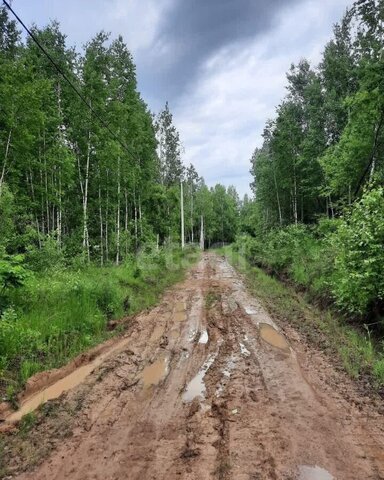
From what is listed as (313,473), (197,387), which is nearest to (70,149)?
(197,387)

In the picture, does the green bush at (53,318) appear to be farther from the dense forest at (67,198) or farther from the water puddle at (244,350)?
the water puddle at (244,350)

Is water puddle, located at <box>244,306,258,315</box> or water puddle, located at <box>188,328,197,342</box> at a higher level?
water puddle, located at <box>244,306,258,315</box>

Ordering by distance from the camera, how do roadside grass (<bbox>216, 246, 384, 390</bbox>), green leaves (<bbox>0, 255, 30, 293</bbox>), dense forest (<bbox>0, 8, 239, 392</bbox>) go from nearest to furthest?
roadside grass (<bbox>216, 246, 384, 390</bbox>) → green leaves (<bbox>0, 255, 30, 293</bbox>) → dense forest (<bbox>0, 8, 239, 392</bbox>)

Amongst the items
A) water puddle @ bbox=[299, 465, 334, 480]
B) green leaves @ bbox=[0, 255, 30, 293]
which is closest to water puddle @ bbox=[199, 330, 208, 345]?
green leaves @ bbox=[0, 255, 30, 293]

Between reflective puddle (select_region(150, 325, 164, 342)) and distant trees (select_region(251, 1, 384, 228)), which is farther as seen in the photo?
distant trees (select_region(251, 1, 384, 228))

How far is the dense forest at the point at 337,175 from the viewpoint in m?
7.18

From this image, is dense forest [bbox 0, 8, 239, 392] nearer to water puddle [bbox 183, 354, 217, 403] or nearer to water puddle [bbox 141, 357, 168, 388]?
water puddle [bbox 141, 357, 168, 388]

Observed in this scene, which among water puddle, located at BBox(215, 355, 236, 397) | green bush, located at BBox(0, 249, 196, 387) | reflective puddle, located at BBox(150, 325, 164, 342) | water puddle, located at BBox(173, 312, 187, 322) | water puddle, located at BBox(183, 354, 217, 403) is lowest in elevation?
water puddle, located at BBox(183, 354, 217, 403)

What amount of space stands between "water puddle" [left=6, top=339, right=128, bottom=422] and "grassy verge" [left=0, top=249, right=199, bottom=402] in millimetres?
270

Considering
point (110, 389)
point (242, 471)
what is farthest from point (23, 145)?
point (242, 471)

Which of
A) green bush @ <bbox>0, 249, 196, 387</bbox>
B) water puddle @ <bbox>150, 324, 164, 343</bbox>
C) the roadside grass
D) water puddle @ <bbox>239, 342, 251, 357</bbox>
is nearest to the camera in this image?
the roadside grass

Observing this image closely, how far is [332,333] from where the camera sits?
7363 millimetres

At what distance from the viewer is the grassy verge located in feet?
17.8

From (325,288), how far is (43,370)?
25.3 ft
